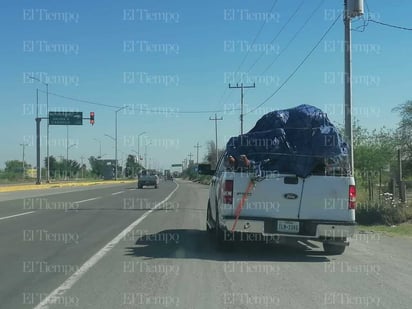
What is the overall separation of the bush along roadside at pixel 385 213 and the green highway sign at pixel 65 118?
4412cm

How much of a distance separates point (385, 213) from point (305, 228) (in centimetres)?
812

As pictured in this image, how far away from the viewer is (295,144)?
471 inches

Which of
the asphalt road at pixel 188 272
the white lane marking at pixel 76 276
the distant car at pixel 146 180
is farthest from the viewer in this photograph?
the distant car at pixel 146 180

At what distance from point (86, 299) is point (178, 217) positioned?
44.4 ft

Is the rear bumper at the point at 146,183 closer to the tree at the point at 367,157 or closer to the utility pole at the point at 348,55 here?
the tree at the point at 367,157

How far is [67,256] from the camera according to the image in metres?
11.3

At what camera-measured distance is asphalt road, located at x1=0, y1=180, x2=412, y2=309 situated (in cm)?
761

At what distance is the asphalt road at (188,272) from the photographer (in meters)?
→ 7.61

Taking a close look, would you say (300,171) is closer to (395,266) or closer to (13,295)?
(395,266)

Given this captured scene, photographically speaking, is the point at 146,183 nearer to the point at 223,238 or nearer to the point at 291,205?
the point at 223,238

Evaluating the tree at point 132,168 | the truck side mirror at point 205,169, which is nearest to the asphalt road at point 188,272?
the truck side mirror at point 205,169

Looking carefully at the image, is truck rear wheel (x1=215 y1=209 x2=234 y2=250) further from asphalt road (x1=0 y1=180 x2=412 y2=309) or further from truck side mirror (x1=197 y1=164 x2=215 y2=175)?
truck side mirror (x1=197 y1=164 x2=215 y2=175)

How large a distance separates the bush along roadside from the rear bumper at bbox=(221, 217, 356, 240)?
7.58 m

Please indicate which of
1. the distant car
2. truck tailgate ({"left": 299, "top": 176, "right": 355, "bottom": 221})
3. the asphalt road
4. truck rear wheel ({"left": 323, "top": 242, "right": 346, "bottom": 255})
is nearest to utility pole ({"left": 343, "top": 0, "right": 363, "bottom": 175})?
the asphalt road
